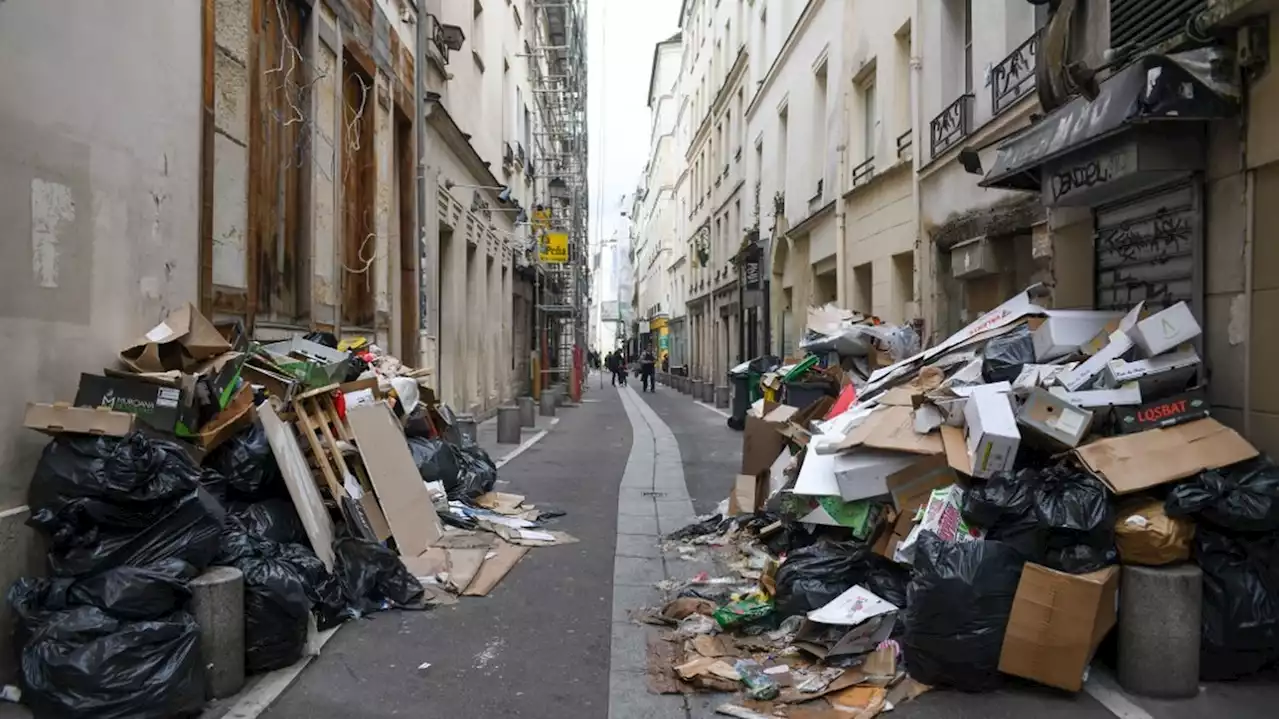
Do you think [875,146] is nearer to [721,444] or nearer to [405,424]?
[721,444]

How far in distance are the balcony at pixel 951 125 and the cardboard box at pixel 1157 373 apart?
5.23 meters

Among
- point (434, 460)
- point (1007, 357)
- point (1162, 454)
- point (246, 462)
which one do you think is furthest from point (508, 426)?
point (1162, 454)

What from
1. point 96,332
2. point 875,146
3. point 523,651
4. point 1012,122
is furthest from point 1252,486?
point 875,146

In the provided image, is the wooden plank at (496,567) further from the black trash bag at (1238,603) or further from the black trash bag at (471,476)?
the black trash bag at (1238,603)

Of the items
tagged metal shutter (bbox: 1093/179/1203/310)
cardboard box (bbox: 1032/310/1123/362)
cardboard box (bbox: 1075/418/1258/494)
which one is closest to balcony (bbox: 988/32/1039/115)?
tagged metal shutter (bbox: 1093/179/1203/310)

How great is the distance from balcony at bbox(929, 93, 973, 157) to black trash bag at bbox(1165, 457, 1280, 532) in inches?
241

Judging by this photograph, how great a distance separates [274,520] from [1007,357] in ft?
15.0

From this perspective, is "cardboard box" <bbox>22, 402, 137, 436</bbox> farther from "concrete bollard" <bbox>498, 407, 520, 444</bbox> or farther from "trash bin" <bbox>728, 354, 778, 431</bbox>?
"trash bin" <bbox>728, 354, 778, 431</bbox>

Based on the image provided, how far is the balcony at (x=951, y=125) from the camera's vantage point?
9.52 meters

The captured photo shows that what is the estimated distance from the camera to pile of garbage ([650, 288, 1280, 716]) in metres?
4.03

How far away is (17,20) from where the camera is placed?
4102 mm

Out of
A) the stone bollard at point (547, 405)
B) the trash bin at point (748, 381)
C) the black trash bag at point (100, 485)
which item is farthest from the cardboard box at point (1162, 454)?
the stone bollard at point (547, 405)

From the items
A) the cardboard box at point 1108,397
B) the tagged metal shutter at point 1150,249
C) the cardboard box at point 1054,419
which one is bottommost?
the cardboard box at point 1054,419

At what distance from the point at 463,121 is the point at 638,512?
984 cm
